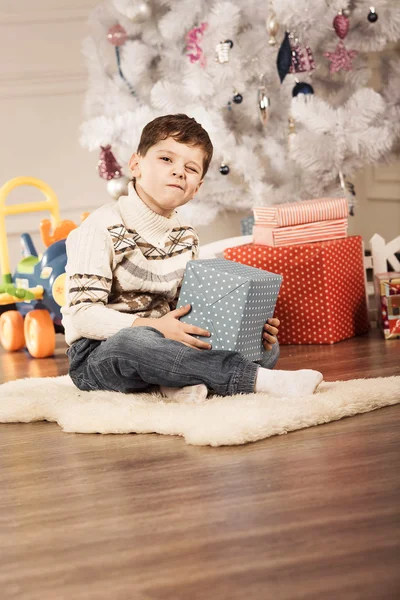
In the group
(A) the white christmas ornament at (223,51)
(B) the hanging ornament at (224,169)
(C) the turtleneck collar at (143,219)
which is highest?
(A) the white christmas ornament at (223,51)

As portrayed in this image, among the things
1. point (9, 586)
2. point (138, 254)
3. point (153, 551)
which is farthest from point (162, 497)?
point (138, 254)

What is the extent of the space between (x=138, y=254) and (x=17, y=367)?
77 centimetres

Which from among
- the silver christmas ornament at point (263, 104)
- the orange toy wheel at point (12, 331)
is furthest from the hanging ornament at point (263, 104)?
the orange toy wheel at point (12, 331)

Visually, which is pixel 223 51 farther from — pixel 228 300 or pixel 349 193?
pixel 228 300

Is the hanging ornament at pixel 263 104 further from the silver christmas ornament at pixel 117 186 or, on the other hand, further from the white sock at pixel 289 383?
the white sock at pixel 289 383

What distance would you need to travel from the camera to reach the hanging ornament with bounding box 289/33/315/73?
2656 mm

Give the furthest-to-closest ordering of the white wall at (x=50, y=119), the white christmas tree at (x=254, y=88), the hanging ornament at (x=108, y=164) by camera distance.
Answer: the white wall at (x=50, y=119) < the hanging ornament at (x=108, y=164) < the white christmas tree at (x=254, y=88)

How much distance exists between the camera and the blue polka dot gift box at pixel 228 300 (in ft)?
5.60

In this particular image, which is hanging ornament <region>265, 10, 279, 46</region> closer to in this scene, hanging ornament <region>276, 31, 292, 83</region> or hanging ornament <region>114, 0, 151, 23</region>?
hanging ornament <region>276, 31, 292, 83</region>

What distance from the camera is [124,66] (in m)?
3.05

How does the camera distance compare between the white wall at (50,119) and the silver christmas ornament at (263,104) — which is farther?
the white wall at (50,119)

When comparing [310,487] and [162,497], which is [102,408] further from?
[310,487]

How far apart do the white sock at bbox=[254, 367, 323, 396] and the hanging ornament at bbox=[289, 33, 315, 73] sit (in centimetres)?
133

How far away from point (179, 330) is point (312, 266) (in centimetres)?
74
